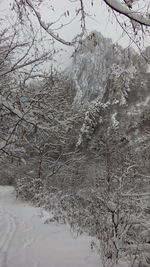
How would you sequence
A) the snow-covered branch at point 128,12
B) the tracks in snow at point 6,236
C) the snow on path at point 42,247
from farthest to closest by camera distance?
1. the tracks in snow at point 6,236
2. the snow on path at point 42,247
3. the snow-covered branch at point 128,12

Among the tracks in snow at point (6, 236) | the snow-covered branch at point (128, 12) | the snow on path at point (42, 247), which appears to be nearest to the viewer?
the snow-covered branch at point (128, 12)

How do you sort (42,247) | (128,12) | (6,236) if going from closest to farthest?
(128,12) < (42,247) < (6,236)

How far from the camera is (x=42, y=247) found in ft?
17.6

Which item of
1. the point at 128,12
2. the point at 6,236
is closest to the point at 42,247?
the point at 6,236

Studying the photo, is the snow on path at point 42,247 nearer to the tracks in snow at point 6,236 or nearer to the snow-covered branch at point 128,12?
the tracks in snow at point 6,236

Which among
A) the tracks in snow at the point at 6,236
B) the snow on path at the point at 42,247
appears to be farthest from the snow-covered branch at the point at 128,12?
the tracks in snow at the point at 6,236

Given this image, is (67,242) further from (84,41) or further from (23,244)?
(84,41)

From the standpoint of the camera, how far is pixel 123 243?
443cm

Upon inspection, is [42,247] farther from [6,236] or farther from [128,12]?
[128,12]

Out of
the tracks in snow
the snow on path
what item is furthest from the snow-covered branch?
the tracks in snow

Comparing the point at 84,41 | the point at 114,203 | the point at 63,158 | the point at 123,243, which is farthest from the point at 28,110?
the point at 63,158

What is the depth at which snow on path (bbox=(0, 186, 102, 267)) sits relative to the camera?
446cm

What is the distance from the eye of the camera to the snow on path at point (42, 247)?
4.46 metres

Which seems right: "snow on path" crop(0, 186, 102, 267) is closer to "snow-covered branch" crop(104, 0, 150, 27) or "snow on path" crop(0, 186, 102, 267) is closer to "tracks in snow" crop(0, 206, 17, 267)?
"tracks in snow" crop(0, 206, 17, 267)
